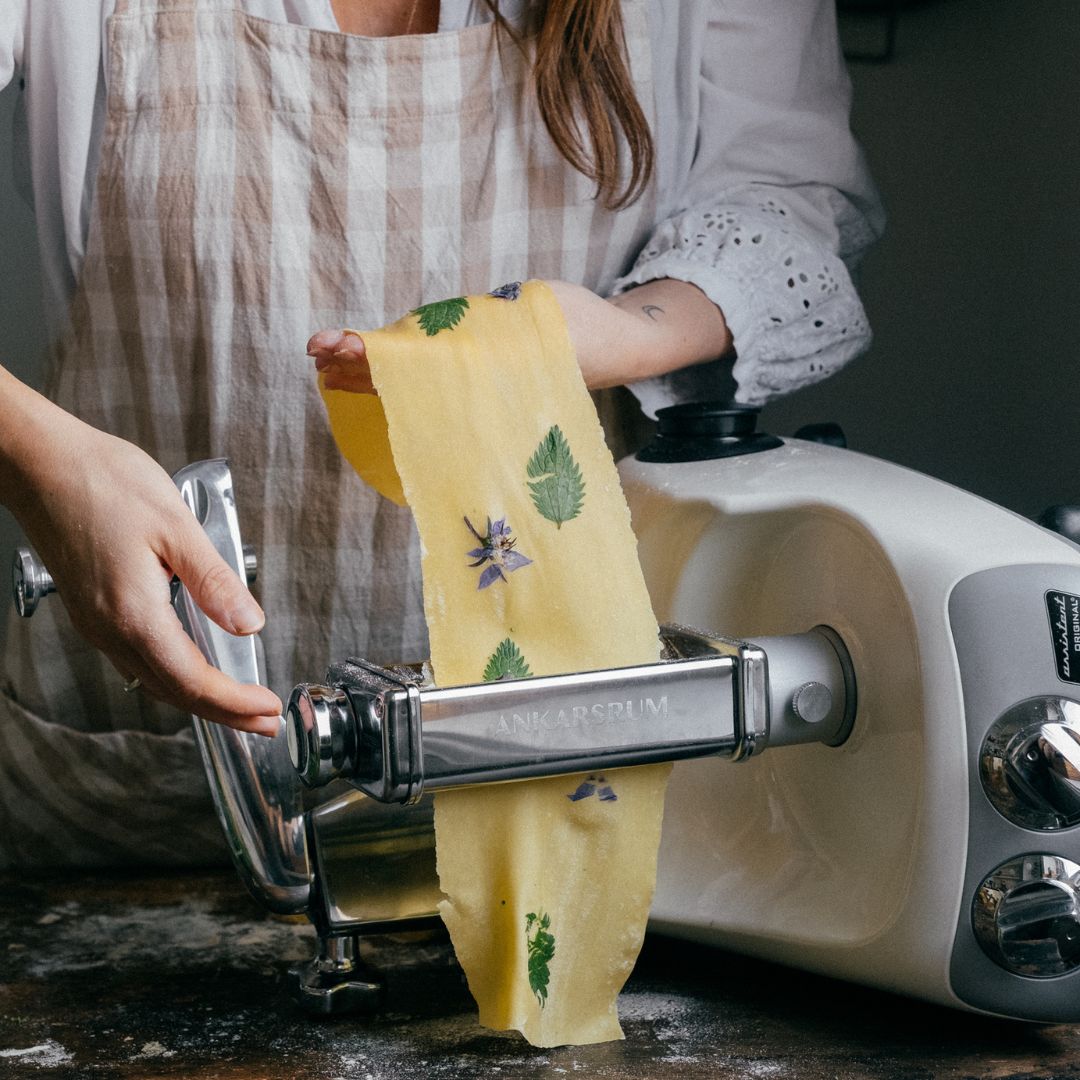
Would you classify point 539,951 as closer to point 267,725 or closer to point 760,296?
point 267,725

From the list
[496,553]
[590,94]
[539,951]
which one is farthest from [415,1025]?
[590,94]

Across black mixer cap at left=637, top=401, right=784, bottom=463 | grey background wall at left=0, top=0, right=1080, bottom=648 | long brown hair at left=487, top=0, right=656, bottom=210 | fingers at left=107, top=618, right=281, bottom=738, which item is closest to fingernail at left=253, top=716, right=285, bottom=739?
fingers at left=107, top=618, right=281, bottom=738

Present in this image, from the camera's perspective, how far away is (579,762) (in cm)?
44

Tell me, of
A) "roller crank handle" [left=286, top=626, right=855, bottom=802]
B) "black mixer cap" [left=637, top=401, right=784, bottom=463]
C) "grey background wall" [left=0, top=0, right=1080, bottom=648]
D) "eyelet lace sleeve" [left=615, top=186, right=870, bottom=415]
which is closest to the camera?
"roller crank handle" [left=286, top=626, right=855, bottom=802]

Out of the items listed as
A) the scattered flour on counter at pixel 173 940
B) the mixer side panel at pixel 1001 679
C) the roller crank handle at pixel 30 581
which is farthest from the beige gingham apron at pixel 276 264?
the mixer side panel at pixel 1001 679

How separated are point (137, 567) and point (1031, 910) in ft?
1.07

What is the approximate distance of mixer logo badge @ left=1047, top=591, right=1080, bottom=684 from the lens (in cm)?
46

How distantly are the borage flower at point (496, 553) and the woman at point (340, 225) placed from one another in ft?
0.60

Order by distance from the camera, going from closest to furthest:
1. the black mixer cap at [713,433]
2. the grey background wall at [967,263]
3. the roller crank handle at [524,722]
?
the roller crank handle at [524,722] → the black mixer cap at [713,433] → the grey background wall at [967,263]

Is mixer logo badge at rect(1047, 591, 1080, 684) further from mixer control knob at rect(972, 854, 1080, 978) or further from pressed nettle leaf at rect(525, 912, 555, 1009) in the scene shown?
pressed nettle leaf at rect(525, 912, 555, 1009)

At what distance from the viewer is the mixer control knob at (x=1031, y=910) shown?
459 millimetres

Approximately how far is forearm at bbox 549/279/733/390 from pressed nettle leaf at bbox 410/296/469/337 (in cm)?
10

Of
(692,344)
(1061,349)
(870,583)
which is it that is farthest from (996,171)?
(870,583)

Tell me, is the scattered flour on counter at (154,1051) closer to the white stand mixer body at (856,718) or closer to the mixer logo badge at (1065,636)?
the white stand mixer body at (856,718)
